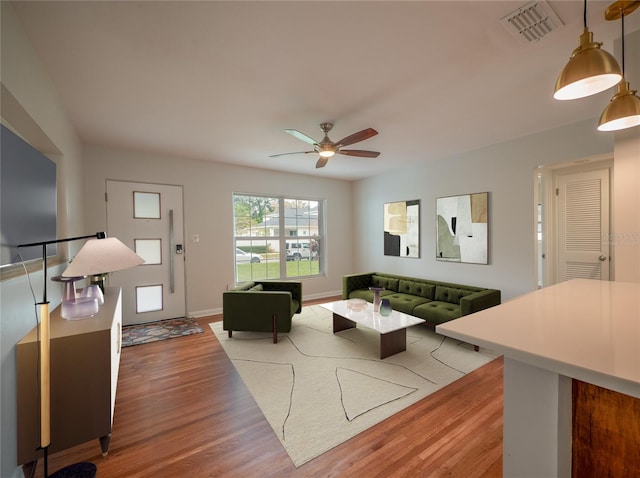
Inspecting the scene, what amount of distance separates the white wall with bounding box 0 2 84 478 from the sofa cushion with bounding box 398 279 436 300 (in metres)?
4.13

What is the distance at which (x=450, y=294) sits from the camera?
3764 millimetres

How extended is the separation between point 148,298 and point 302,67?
389 cm

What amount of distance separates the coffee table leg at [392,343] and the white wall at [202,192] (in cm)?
290

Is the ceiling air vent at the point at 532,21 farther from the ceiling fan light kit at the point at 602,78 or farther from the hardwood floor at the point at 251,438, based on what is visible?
the hardwood floor at the point at 251,438

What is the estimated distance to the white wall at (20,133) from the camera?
1.29 metres

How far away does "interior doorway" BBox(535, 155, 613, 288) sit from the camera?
139 inches

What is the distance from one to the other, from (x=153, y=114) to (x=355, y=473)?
3487 millimetres

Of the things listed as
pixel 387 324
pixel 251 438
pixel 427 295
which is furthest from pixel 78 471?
pixel 427 295

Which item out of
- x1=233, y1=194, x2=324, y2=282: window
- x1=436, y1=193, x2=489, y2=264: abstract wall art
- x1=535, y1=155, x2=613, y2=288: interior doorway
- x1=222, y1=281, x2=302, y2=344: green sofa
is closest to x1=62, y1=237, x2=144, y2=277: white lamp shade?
x1=222, y1=281, x2=302, y2=344: green sofa

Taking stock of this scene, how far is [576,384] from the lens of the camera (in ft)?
2.62

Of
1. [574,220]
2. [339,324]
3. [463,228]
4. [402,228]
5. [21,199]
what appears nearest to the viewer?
[21,199]

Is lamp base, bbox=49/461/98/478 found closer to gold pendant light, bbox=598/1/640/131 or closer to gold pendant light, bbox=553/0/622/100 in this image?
gold pendant light, bbox=553/0/622/100

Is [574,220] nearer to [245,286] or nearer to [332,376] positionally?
[332,376]

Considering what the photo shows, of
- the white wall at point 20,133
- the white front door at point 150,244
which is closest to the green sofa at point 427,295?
the white front door at point 150,244
